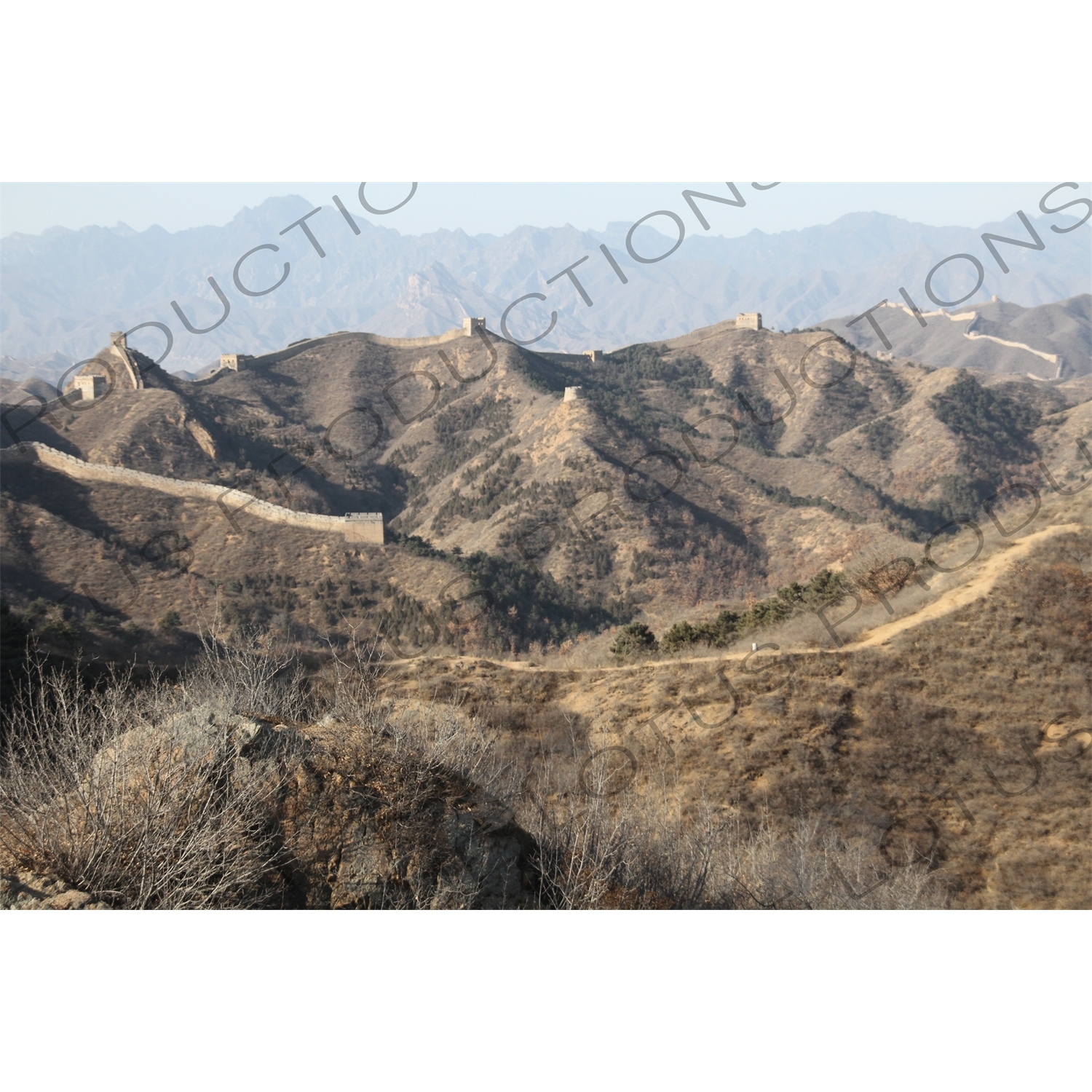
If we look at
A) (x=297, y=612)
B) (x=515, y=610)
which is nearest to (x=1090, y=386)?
(x=515, y=610)

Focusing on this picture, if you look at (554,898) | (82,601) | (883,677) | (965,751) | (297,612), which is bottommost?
(965,751)

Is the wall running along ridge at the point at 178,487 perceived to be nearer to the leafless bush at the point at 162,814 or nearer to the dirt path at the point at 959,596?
the dirt path at the point at 959,596

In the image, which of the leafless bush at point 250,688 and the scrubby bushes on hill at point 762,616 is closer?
the leafless bush at point 250,688

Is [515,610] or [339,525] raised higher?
[339,525]

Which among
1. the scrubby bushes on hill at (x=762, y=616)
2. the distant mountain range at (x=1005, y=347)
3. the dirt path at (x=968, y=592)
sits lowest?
the distant mountain range at (x=1005, y=347)

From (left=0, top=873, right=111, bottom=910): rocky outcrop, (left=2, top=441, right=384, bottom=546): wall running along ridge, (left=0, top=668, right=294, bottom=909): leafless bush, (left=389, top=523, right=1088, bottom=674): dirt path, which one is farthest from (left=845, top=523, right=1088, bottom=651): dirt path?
(left=2, top=441, right=384, bottom=546): wall running along ridge

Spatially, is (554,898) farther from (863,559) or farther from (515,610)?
(515,610)

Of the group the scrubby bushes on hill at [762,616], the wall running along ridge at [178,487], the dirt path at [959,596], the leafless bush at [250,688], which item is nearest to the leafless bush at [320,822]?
the leafless bush at [250,688]

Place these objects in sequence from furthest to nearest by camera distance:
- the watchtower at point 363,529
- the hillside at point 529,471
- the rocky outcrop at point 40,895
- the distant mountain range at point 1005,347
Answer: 1. the distant mountain range at point 1005,347
2. the watchtower at point 363,529
3. the hillside at point 529,471
4. the rocky outcrop at point 40,895
